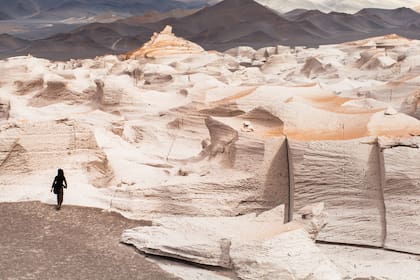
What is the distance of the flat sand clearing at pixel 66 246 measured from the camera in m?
6.25

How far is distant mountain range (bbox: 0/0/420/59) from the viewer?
4734 cm

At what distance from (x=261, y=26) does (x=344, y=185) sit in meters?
43.9

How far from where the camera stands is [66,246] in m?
6.88

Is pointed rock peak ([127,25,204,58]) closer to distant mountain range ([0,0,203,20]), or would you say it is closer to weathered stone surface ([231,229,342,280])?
distant mountain range ([0,0,203,20])

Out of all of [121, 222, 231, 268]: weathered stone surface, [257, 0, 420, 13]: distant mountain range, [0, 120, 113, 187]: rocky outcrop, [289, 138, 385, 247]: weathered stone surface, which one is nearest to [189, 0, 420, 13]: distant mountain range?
[257, 0, 420, 13]: distant mountain range

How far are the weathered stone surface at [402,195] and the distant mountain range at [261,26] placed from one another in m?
39.0

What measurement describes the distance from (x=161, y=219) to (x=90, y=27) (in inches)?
1548

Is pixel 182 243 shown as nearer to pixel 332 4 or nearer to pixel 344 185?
pixel 344 185

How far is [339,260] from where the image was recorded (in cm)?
705

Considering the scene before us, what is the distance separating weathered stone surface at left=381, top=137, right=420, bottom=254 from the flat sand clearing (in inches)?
111

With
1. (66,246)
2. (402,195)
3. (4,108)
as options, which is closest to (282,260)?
(402,195)

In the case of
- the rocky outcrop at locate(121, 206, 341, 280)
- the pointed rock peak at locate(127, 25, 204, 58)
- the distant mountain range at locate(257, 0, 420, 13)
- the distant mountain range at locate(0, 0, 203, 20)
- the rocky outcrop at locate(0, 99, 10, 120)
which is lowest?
the rocky outcrop at locate(0, 99, 10, 120)

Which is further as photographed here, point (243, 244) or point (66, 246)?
point (66, 246)

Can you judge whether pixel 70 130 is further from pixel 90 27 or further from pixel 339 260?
pixel 90 27
